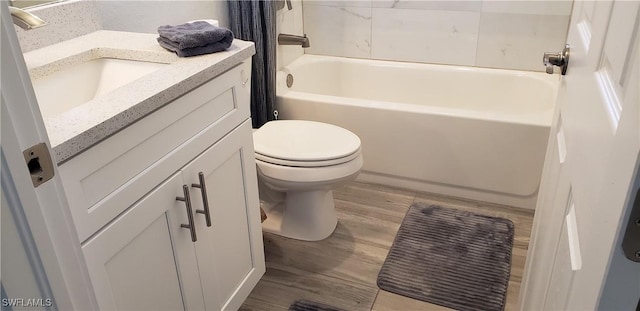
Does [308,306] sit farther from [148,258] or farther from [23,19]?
[23,19]

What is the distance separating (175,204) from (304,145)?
2.67 ft

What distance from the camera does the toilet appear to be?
1914mm

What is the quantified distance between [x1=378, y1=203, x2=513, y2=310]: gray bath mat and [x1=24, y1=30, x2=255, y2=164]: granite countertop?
→ 41.3 inches

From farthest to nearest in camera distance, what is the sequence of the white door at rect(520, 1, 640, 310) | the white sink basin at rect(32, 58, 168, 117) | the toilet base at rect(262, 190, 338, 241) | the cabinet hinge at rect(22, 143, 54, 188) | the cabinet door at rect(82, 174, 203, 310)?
1. the toilet base at rect(262, 190, 338, 241)
2. the white sink basin at rect(32, 58, 168, 117)
3. the cabinet door at rect(82, 174, 203, 310)
4. the cabinet hinge at rect(22, 143, 54, 188)
5. the white door at rect(520, 1, 640, 310)

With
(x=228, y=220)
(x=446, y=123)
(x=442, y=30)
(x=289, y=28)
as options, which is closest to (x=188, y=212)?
(x=228, y=220)

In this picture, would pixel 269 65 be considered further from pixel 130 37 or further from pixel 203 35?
pixel 203 35

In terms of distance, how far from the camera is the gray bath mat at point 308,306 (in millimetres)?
1791

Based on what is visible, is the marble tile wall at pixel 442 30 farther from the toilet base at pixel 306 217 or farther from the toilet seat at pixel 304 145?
the toilet base at pixel 306 217

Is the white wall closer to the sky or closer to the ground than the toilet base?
closer to the sky

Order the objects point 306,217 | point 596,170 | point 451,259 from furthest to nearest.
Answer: point 306,217, point 451,259, point 596,170

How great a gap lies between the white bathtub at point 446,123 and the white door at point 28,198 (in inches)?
72.9

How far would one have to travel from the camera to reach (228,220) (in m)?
1.53

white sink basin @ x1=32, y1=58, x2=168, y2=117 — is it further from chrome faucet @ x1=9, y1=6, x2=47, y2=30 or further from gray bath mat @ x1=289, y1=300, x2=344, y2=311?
gray bath mat @ x1=289, y1=300, x2=344, y2=311

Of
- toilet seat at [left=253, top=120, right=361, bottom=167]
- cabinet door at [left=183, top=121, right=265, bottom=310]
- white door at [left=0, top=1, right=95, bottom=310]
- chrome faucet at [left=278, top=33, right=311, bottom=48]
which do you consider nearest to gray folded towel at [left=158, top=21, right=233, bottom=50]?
cabinet door at [left=183, top=121, right=265, bottom=310]
